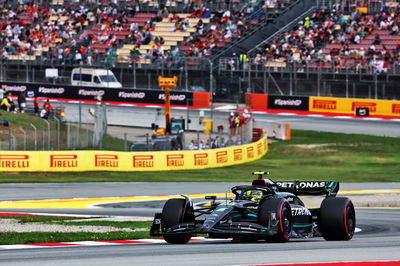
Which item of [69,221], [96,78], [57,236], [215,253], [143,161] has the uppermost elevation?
[96,78]

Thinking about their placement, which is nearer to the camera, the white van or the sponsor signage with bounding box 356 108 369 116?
the sponsor signage with bounding box 356 108 369 116

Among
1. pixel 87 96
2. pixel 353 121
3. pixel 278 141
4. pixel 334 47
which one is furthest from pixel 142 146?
pixel 87 96

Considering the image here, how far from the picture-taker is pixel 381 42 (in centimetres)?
5641

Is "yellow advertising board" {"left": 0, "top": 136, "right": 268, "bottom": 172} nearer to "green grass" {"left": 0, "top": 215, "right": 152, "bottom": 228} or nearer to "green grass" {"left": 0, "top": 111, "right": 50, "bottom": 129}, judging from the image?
"green grass" {"left": 0, "top": 111, "right": 50, "bottom": 129}

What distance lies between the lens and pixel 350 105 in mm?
56125

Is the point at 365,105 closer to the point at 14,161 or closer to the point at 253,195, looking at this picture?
the point at 14,161

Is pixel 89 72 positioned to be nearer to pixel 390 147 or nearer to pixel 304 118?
pixel 304 118

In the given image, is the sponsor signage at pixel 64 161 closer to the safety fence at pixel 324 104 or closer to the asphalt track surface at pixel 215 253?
the asphalt track surface at pixel 215 253

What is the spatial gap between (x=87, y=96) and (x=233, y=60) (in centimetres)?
1137

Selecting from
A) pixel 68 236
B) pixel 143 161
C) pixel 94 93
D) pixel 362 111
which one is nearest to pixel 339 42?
pixel 362 111

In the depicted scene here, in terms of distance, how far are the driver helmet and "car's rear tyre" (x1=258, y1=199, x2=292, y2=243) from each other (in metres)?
0.83

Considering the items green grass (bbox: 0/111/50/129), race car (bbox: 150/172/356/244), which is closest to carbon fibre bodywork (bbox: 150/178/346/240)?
race car (bbox: 150/172/356/244)

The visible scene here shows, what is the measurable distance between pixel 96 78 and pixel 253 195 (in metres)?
49.3

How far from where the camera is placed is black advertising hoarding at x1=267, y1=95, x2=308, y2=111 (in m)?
58.2
